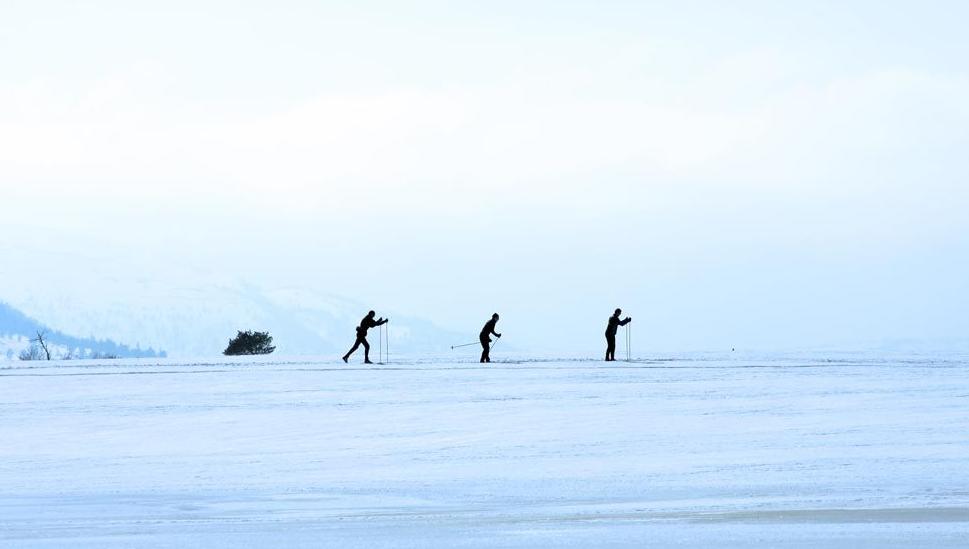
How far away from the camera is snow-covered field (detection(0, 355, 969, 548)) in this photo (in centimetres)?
977

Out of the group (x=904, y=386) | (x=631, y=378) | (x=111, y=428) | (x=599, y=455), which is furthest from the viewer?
(x=631, y=378)

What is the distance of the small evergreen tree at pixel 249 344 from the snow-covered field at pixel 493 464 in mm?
33843

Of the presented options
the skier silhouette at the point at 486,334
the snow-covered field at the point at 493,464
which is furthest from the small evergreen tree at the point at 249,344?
the snow-covered field at the point at 493,464

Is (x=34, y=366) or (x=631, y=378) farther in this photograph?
(x=34, y=366)

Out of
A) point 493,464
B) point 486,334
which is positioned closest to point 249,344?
point 486,334

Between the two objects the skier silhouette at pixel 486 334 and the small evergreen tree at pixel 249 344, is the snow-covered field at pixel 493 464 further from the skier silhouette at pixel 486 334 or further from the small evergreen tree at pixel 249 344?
the small evergreen tree at pixel 249 344

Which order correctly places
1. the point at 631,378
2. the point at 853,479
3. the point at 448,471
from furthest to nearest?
1. the point at 631,378
2. the point at 448,471
3. the point at 853,479

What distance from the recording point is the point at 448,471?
13.6 metres

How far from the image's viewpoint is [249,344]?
61.0m

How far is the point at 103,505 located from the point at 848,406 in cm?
1262

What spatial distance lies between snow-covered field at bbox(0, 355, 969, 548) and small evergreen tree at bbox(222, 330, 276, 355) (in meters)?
33.8

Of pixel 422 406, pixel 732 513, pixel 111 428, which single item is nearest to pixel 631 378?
pixel 422 406

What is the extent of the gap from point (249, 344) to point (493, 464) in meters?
48.4

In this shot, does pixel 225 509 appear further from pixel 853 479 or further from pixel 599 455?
pixel 853 479
